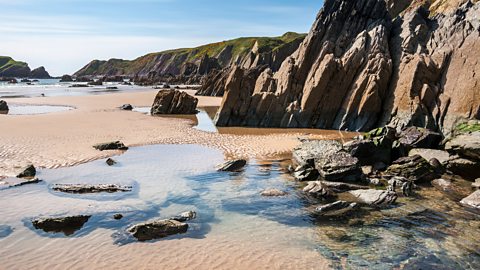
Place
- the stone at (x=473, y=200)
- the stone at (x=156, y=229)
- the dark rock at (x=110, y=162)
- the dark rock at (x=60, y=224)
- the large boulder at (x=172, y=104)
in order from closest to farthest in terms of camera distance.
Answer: the stone at (x=156, y=229), the dark rock at (x=60, y=224), the stone at (x=473, y=200), the dark rock at (x=110, y=162), the large boulder at (x=172, y=104)

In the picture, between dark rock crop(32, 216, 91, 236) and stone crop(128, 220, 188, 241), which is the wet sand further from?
stone crop(128, 220, 188, 241)

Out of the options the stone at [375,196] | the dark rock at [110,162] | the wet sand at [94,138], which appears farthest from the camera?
the wet sand at [94,138]

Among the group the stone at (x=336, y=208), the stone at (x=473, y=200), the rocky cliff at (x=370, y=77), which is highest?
the rocky cliff at (x=370, y=77)

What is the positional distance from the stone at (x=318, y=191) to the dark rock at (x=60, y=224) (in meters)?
12.3

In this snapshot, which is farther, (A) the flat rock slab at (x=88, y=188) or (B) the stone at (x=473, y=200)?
(A) the flat rock slab at (x=88, y=188)

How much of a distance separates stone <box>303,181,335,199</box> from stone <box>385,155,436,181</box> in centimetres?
614

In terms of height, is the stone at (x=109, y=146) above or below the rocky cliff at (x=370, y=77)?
below

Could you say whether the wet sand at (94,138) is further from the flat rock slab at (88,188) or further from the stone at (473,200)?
the stone at (473,200)

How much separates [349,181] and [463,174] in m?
7.59

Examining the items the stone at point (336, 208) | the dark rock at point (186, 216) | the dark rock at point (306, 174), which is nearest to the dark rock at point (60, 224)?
the dark rock at point (186, 216)

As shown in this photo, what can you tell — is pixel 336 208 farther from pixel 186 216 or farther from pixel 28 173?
pixel 28 173

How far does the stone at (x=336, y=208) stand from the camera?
18688mm

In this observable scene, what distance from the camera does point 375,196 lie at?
20500 mm

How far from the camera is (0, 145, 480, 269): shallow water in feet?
45.0
